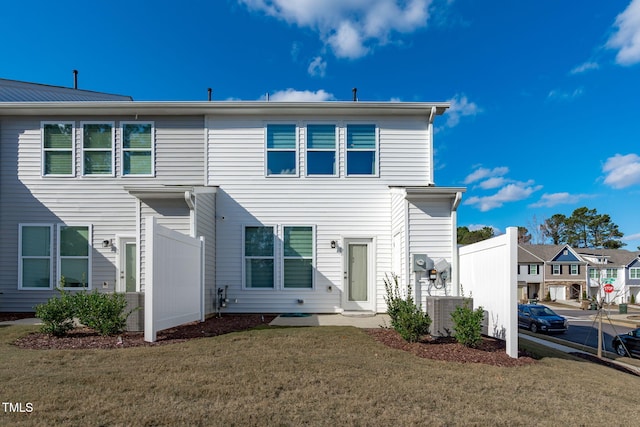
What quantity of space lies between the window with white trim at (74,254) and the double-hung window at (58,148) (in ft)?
4.90

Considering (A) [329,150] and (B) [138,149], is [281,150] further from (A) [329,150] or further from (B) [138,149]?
(B) [138,149]

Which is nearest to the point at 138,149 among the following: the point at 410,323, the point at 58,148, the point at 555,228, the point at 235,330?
the point at 58,148

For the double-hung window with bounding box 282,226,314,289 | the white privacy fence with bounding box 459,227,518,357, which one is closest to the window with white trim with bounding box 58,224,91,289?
the double-hung window with bounding box 282,226,314,289

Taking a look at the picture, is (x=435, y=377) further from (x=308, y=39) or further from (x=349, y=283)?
(x=308, y=39)

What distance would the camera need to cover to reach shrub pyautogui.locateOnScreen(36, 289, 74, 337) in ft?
20.3

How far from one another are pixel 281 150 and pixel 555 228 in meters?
52.4

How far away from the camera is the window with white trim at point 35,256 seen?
942cm

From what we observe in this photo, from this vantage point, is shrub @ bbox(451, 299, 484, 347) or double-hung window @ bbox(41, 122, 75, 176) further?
double-hung window @ bbox(41, 122, 75, 176)

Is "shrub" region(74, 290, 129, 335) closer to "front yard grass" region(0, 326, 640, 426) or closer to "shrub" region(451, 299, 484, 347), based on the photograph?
"front yard grass" region(0, 326, 640, 426)

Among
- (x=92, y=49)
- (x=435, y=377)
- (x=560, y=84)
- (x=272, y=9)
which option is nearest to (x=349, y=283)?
(x=435, y=377)

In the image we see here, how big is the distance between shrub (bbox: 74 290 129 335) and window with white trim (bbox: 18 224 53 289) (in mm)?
4154

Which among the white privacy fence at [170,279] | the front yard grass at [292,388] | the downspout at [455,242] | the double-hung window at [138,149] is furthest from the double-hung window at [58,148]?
the downspout at [455,242]

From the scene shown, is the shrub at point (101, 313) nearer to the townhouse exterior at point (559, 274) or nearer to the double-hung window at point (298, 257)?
the double-hung window at point (298, 257)

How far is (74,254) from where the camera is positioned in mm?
9461
